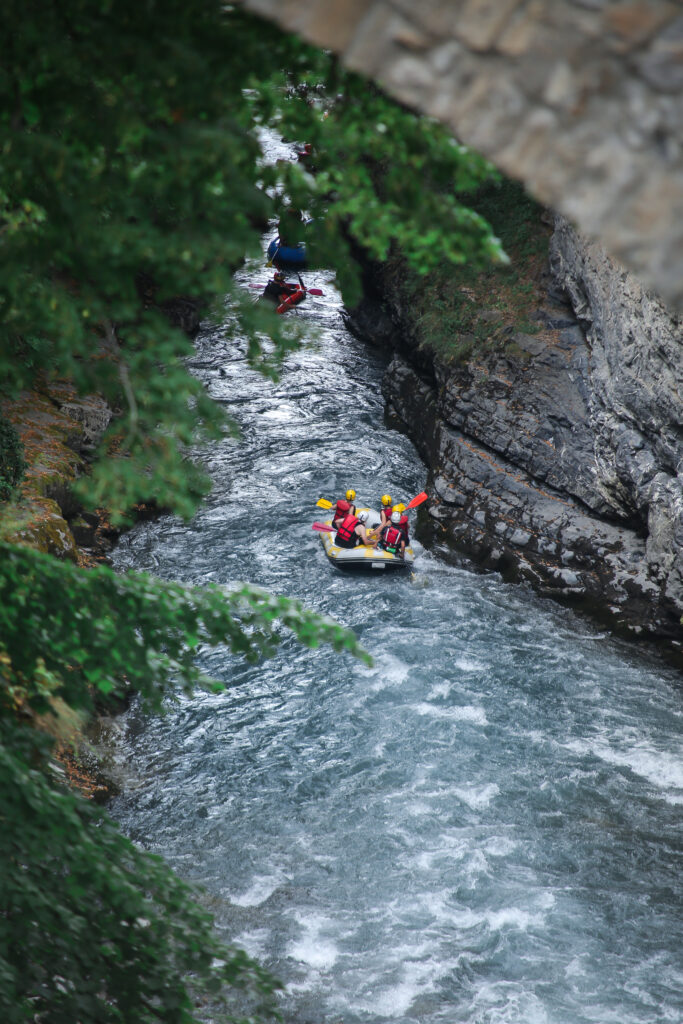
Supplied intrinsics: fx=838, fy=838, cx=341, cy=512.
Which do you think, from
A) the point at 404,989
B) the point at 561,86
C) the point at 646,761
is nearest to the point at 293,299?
the point at 646,761

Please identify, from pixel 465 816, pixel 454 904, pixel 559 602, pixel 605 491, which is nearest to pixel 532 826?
pixel 465 816

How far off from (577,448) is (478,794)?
6.78 metres

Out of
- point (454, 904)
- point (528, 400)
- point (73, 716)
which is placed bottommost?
point (454, 904)

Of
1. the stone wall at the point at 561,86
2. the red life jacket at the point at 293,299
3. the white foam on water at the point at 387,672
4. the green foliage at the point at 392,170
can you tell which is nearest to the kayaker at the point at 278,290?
the red life jacket at the point at 293,299

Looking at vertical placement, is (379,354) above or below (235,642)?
above

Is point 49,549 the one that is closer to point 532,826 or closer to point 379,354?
point 532,826

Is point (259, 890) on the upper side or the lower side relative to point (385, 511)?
lower

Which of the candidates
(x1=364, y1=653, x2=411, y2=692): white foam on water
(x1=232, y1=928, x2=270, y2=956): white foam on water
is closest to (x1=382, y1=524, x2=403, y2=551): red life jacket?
(x1=364, y1=653, x2=411, y2=692): white foam on water

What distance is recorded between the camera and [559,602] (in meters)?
13.3

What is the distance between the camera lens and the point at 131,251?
3129 mm

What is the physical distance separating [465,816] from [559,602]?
504cm

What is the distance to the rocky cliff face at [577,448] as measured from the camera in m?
11.7

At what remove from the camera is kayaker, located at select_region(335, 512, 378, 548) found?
544 inches

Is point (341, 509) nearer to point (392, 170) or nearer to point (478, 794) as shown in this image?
point (478, 794)
